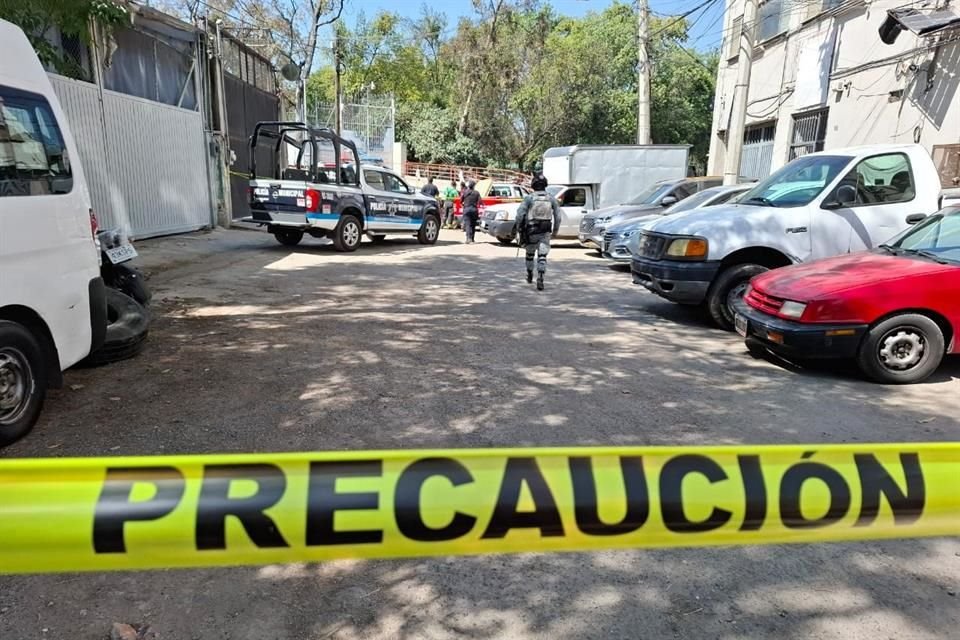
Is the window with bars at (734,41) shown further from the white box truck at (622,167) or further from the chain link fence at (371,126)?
the chain link fence at (371,126)

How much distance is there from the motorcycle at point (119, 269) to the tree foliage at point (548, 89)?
34375 mm

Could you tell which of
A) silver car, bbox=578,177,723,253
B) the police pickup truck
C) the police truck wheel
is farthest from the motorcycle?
the police truck wheel

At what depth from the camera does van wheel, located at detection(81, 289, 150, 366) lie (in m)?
5.29

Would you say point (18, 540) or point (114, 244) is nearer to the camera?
point (18, 540)

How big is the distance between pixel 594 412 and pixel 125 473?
3463mm

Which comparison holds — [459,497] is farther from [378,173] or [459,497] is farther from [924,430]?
[378,173]

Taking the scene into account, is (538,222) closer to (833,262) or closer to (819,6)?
(833,262)

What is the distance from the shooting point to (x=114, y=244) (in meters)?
6.39

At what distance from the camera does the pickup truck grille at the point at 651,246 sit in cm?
724

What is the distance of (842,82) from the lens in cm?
1346

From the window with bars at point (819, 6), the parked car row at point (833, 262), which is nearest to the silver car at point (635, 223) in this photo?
the parked car row at point (833, 262)

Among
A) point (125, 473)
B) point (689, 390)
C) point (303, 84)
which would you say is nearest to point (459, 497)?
point (125, 473)

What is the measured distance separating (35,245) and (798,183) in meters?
7.20

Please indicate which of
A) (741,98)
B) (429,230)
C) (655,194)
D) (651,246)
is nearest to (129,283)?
(651,246)
